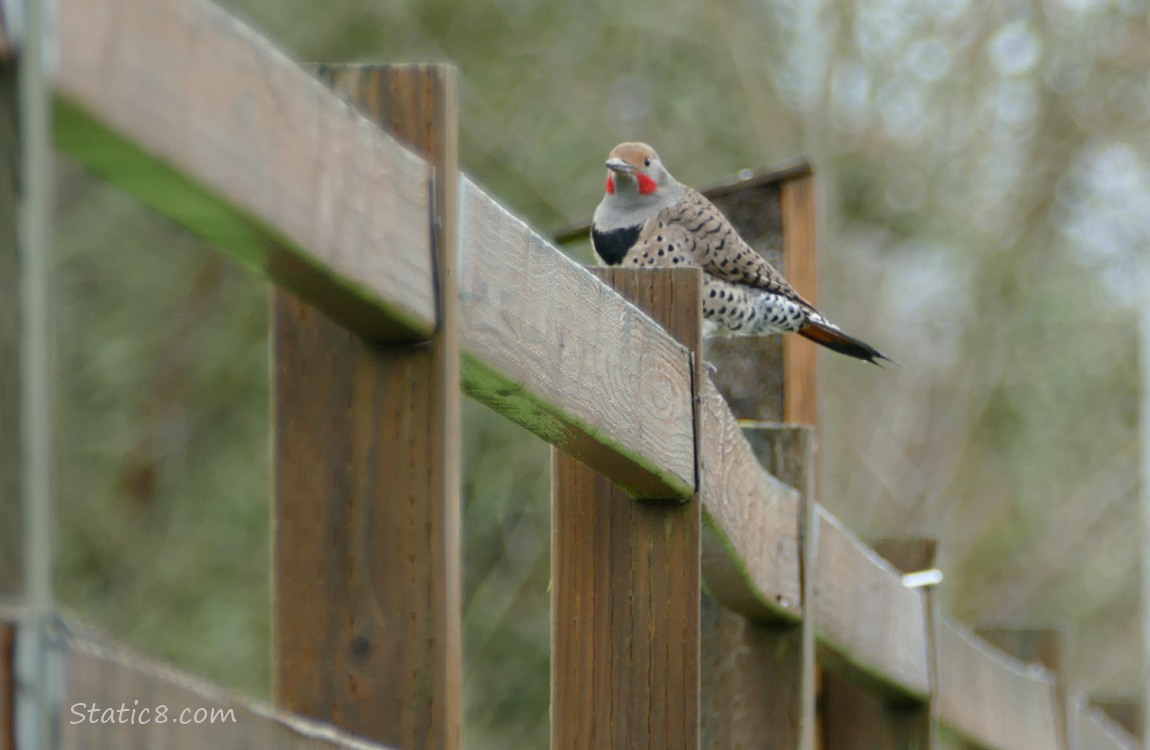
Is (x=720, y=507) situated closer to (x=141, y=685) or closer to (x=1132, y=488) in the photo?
(x=141, y=685)

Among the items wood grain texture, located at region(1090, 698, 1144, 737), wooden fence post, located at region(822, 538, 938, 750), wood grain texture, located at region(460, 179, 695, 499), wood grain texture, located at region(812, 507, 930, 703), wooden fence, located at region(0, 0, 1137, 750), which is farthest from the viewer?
wood grain texture, located at region(1090, 698, 1144, 737)

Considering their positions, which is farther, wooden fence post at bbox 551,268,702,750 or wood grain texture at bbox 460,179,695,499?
wooden fence post at bbox 551,268,702,750

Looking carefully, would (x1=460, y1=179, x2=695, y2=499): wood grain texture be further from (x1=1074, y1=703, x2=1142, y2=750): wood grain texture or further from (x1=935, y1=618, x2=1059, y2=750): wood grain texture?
(x1=1074, y1=703, x2=1142, y2=750): wood grain texture

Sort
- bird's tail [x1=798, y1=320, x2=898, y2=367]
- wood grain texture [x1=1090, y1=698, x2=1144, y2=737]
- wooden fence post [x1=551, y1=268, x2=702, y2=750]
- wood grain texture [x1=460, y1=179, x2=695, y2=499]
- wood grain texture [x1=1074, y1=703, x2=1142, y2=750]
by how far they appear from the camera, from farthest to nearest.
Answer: wood grain texture [x1=1090, y1=698, x2=1144, y2=737]
wood grain texture [x1=1074, y1=703, x2=1142, y2=750]
bird's tail [x1=798, y1=320, x2=898, y2=367]
wooden fence post [x1=551, y1=268, x2=702, y2=750]
wood grain texture [x1=460, y1=179, x2=695, y2=499]

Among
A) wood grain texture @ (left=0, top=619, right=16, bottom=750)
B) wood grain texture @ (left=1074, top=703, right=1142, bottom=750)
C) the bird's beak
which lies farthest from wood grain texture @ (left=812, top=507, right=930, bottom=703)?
wood grain texture @ (left=0, top=619, right=16, bottom=750)

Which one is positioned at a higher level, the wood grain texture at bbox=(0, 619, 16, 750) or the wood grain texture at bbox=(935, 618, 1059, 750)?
the wood grain texture at bbox=(935, 618, 1059, 750)

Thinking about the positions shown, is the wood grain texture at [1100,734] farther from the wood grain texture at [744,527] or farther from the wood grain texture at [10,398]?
the wood grain texture at [10,398]

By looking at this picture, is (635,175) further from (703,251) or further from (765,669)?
(765,669)

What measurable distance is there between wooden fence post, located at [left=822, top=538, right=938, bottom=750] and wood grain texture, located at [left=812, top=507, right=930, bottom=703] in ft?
0.11

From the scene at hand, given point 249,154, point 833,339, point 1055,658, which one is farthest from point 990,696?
point 249,154

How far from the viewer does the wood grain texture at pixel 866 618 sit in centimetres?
264

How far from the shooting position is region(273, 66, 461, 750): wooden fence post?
Result: 114cm

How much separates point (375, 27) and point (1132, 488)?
4762mm

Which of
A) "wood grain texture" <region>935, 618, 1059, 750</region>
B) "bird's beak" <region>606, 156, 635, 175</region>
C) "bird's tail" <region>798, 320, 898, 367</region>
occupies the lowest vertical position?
"wood grain texture" <region>935, 618, 1059, 750</region>
